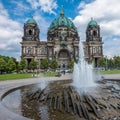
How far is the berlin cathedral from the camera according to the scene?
302 ft

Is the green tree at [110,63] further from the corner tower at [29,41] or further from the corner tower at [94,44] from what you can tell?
the corner tower at [29,41]

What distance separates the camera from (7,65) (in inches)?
2339

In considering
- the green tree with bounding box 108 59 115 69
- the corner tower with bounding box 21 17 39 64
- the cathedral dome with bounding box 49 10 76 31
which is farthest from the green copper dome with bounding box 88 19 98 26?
the corner tower with bounding box 21 17 39 64

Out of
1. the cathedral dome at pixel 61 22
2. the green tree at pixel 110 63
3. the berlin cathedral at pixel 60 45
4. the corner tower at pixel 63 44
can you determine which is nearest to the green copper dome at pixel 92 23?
the berlin cathedral at pixel 60 45

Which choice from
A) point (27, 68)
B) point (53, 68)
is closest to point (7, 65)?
point (27, 68)

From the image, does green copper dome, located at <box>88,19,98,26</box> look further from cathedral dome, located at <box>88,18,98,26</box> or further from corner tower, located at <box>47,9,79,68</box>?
corner tower, located at <box>47,9,79,68</box>

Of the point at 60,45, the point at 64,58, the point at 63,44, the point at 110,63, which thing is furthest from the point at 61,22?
the point at 110,63

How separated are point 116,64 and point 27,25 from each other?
48.5 metres

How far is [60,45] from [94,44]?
17.7 metres

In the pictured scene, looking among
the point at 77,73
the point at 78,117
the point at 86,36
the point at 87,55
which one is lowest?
the point at 78,117

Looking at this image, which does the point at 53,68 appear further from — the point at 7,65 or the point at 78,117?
the point at 78,117

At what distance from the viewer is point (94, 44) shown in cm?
9706

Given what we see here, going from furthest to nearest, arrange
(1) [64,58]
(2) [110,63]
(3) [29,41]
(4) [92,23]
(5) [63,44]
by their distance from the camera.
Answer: (4) [92,23] → (1) [64,58] → (5) [63,44] → (2) [110,63] → (3) [29,41]

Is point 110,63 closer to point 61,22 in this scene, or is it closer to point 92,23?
point 92,23
